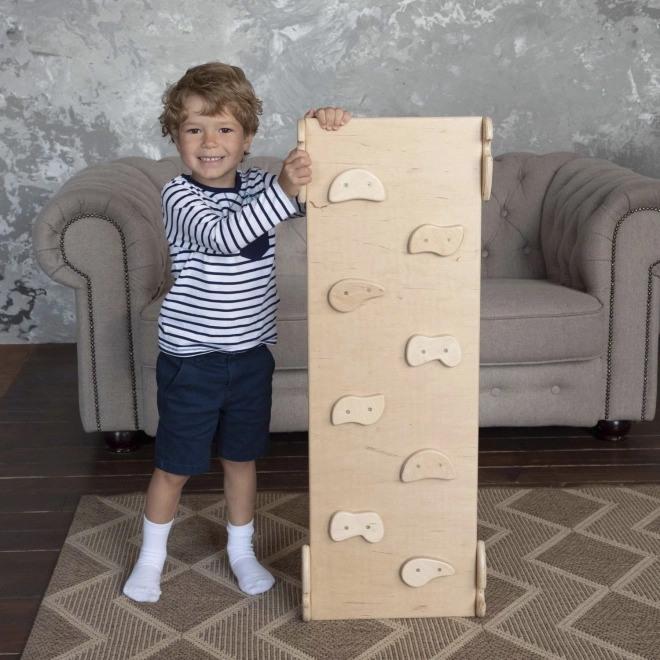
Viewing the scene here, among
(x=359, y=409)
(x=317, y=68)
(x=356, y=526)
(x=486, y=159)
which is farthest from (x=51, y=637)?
(x=317, y=68)

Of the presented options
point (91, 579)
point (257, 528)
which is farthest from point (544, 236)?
point (91, 579)

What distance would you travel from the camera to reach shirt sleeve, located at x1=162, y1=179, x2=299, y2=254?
1521mm

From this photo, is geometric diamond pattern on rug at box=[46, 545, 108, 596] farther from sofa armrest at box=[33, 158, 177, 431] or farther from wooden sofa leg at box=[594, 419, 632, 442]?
wooden sofa leg at box=[594, 419, 632, 442]

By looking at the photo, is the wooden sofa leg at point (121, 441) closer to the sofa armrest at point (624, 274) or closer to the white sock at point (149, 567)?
the white sock at point (149, 567)

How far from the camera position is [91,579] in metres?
1.81

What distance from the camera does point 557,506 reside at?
2137mm

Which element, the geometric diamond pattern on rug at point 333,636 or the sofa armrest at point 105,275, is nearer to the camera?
the geometric diamond pattern on rug at point 333,636

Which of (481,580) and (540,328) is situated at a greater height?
(540,328)

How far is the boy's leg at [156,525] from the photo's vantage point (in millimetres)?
1770

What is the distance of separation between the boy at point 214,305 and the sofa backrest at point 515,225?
1425mm

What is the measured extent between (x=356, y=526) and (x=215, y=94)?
2.74 feet

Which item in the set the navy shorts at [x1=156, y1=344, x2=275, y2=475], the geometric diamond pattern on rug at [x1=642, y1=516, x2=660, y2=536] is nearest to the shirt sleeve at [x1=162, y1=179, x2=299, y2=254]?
the navy shorts at [x1=156, y1=344, x2=275, y2=475]

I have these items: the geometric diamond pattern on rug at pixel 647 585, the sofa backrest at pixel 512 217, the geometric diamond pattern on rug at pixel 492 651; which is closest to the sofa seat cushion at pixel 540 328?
the sofa backrest at pixel 512 217

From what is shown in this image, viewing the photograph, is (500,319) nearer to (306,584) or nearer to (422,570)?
(422,570)
